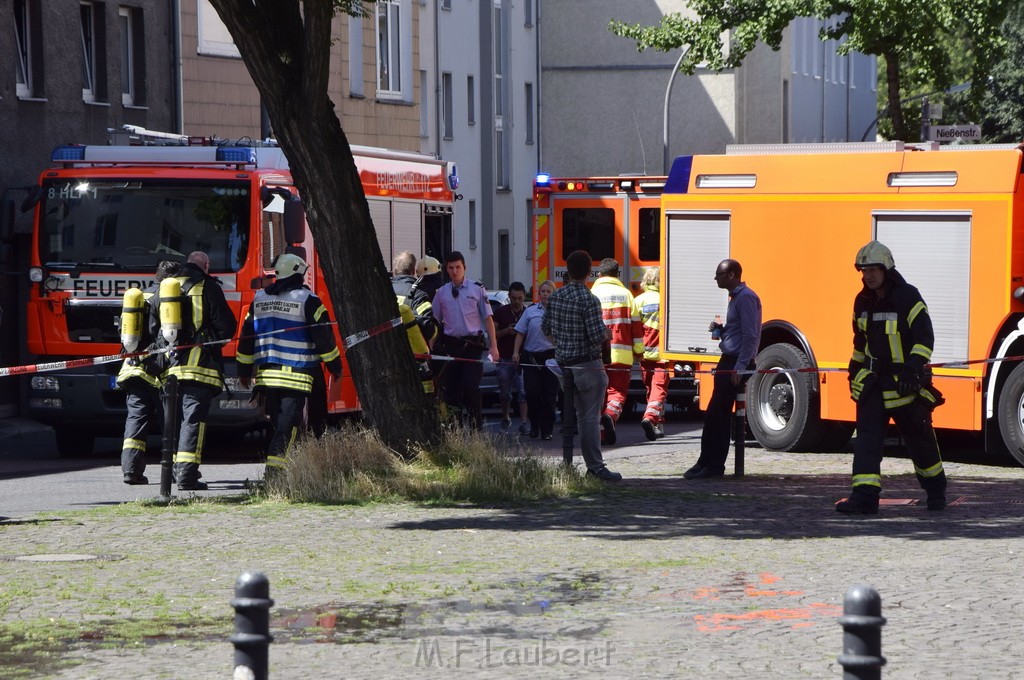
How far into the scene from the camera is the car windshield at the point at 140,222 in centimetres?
1580

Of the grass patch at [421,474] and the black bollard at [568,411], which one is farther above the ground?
the black bollard at [568,411]

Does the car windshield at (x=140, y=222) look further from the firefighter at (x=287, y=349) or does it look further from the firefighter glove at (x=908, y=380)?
the firefighter glove at (x=908, y=380)

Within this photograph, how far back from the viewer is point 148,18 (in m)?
26.0

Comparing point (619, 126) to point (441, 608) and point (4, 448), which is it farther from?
point (441, 608)

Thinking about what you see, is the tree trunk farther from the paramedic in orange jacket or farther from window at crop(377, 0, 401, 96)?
window at crop(377, 0, 401, 96)

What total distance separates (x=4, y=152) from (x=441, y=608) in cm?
1573

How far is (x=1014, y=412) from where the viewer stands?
14633 millimetres

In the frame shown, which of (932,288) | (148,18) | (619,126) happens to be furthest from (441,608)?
(619,126)

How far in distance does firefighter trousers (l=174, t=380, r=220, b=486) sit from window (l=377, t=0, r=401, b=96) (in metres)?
23.0

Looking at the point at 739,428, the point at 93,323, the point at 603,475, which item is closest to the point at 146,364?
the point at 93,323

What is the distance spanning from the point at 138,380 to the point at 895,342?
5.50 meters

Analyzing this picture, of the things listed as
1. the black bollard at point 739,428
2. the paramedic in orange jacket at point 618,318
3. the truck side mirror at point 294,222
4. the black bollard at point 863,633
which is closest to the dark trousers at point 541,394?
the paramedic in orange jacket at point 618,318

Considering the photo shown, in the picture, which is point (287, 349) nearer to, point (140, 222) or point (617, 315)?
point (140, 222)

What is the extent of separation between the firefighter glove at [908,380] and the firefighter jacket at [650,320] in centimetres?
646
